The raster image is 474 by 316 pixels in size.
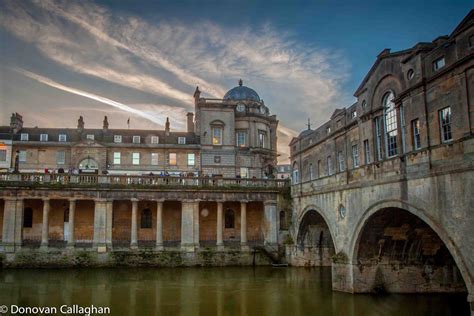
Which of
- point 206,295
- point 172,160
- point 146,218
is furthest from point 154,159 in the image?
point 206,295

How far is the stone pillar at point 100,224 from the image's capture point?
35219 millimetres

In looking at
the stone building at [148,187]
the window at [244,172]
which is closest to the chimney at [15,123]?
the stone building at [148,187]

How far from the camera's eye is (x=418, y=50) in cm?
1775

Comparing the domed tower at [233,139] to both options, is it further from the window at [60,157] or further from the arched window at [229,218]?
the window at [60,157]

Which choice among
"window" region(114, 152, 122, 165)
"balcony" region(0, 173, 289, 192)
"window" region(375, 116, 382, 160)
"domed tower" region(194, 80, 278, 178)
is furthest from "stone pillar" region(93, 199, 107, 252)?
"window" region(375, 116, 382, 160)

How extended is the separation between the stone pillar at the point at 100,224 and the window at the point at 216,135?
16.6 meters

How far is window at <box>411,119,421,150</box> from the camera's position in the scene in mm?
18016

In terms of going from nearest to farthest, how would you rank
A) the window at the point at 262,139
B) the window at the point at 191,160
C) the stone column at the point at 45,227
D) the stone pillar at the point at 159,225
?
the stone column at the point at 45,227 < the stone pillar at the point at 159,225 < the window at the point at 191,160 < the window at the point at 262,139

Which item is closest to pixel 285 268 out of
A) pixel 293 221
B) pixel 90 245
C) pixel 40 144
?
pixel 293 221

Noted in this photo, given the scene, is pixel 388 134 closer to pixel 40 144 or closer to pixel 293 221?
pixel 293 221

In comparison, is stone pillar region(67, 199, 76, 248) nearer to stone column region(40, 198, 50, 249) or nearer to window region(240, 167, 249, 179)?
stone column region(40, 198, 50, 249)

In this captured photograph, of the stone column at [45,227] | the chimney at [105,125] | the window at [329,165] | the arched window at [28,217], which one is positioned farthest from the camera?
the chimney at [105,125]

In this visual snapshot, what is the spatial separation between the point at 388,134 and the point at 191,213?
21.3 m

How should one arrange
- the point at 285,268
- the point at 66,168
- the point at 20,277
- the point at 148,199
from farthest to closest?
1. the point at 66,168
2. the point at 148,199
3. the point at 285,268
4. the point at 20,277
